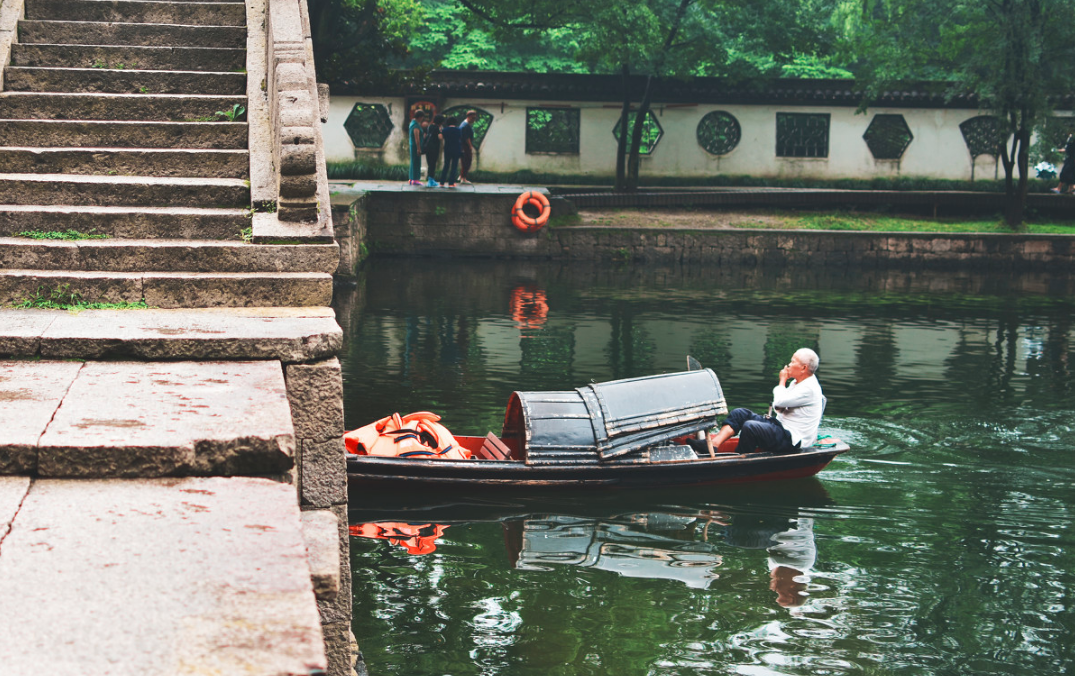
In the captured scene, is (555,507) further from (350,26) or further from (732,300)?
(350,26)

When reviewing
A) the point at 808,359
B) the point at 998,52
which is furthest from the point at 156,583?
the point at 998,52

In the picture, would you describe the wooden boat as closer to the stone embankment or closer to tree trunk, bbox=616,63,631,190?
the stone embankment

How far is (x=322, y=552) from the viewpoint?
367 cm

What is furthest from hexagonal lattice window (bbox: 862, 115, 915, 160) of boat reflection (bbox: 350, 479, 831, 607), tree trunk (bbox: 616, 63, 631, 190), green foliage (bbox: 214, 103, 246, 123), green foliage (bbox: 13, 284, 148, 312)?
green foliage (bbox: 13, 284, 148, 312)

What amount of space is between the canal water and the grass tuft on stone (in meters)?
2.70

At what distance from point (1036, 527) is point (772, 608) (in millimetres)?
2790

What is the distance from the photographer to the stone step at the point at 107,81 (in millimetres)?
8547

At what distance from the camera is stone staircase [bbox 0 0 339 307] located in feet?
19.8

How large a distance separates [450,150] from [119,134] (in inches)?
637

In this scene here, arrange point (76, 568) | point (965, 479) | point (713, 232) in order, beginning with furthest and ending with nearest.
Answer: point (713, 232)
point (965, 479)
point (76, 568)

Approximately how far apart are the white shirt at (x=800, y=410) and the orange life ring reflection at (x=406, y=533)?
3.00m

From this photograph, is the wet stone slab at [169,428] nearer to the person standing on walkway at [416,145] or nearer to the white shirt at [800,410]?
the white shirt at [800,410]

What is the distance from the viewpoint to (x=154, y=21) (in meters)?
9.71

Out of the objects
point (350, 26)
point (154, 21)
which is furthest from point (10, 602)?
point (350, 26)
